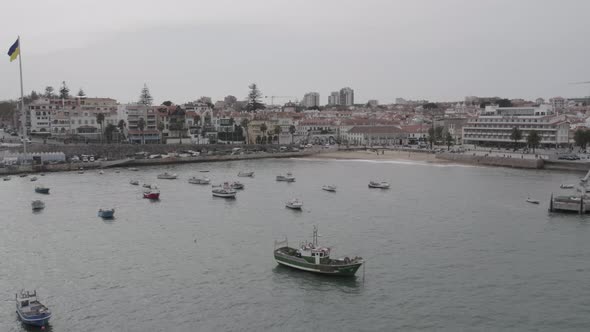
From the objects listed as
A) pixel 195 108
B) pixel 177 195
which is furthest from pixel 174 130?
pixel 177 195

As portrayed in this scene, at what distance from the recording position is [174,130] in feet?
234

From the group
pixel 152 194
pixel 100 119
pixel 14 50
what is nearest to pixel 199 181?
pixel 152 194

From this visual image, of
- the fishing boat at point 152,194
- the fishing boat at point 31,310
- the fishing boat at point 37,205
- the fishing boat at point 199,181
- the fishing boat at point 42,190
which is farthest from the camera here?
the fishing boat at point 199,181

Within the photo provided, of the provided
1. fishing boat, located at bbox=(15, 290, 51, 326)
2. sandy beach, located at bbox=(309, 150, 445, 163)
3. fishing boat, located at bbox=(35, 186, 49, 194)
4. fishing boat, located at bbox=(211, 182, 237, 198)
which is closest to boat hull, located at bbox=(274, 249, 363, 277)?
fishing boat, located at bbox=(15, 290, 51, 326)

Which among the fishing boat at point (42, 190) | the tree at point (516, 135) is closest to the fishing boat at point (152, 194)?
the fishing boat at point (42, 190)

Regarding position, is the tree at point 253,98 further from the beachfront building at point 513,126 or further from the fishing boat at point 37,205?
the fishing boat at point 37,205

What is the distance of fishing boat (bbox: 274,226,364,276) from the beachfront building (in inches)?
2032

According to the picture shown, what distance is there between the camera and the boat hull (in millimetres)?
17891

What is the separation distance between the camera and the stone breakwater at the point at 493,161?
4906cm

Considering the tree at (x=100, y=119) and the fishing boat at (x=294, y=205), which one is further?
the tree at (x=100, y=119)

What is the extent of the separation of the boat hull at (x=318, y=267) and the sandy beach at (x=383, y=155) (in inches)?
1547

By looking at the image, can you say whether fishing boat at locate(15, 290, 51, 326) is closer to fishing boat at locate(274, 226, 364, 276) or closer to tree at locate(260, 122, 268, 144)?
fishing boat at locate(274, 226, 364, 276)

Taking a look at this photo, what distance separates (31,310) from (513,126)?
202 ft

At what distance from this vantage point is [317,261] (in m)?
18.2
